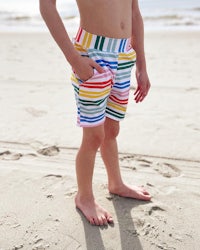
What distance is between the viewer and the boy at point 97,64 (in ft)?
5.97

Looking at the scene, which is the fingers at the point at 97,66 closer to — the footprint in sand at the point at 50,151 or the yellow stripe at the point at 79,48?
the yellow stripe at the point at 79,48

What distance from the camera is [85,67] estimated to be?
1.82 meters

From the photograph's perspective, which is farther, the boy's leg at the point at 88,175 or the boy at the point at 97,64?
the boy's leg at the point at 88,175

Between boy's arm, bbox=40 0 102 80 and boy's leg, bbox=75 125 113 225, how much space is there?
13.6 inches

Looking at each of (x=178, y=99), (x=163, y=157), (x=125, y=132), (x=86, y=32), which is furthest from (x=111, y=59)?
(x=178, y=99)

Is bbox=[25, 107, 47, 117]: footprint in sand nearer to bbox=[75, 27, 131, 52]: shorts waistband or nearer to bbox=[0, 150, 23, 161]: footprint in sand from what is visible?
bbox=[0, 150, 23, 161]: footprint in sand

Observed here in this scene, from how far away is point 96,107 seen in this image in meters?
1.96

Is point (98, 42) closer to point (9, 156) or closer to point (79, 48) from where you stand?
point (79, 48)

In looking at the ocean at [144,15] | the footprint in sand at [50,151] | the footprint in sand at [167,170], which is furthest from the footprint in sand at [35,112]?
the ocean at [144,15]

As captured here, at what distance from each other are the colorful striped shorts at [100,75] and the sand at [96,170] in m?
0.57

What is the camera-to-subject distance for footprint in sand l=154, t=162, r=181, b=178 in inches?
103

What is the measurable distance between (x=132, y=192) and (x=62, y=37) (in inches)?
40.7

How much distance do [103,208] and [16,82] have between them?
3173 millimetres

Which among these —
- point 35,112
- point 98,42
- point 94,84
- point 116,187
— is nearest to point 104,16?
point 98,42
